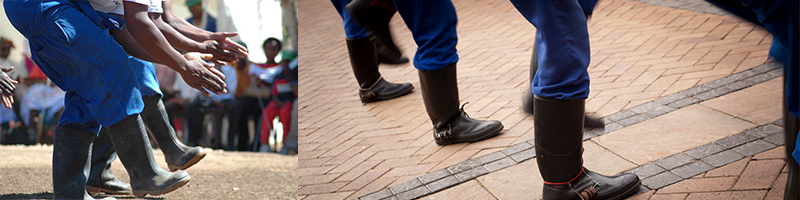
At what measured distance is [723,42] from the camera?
467 cm

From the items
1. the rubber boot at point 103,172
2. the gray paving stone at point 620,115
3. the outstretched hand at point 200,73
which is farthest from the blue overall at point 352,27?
the rubber boot at point 103,172

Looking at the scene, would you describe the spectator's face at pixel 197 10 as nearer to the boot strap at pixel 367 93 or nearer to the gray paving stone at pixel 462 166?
the gray paving stone at pixel 462 166

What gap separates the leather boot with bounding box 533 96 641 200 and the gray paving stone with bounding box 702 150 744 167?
17.2 inches

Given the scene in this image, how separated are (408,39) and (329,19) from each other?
1629 millimetres

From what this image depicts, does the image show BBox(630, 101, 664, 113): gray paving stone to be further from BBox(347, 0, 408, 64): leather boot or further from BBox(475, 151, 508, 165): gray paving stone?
BBox(347, 0, 408, 64): leather boot

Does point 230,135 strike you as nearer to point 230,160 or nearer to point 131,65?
point 230,160

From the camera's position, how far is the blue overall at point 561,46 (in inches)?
87.4

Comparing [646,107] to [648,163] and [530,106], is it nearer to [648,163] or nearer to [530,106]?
[530,106]

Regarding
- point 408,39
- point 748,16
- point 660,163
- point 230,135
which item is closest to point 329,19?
point 408,39

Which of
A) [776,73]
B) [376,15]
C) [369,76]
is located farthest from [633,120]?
[369,76]

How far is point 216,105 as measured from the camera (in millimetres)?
2658

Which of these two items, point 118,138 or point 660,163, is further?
point 660,163

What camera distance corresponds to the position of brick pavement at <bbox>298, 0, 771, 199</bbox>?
10.7ft

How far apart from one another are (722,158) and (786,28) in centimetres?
88
